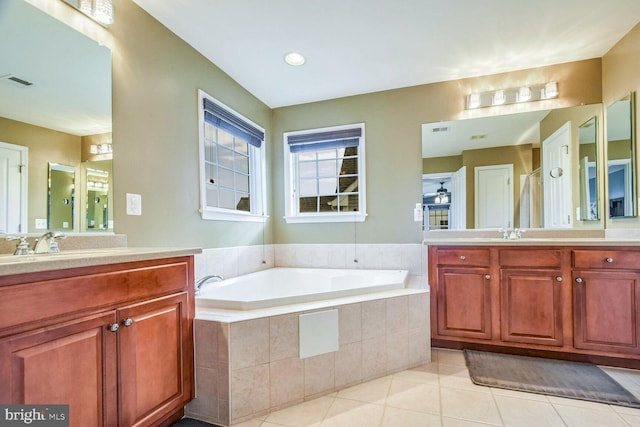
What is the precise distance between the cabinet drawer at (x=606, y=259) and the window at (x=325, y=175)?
5.60 ft

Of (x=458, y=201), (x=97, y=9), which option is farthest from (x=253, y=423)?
(x=458, y=201)

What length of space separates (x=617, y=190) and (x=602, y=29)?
45.6 inches

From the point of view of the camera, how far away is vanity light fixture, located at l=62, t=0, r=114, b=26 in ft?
5.06

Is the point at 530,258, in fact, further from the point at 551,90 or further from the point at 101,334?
the point at 101,334

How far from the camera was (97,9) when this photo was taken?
1.59 meters

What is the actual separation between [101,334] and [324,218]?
2319mm

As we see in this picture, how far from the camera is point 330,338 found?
1807 millimetres

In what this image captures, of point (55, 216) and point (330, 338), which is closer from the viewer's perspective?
point (55, 216)

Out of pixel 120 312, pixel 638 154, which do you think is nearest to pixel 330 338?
pixel 120 312

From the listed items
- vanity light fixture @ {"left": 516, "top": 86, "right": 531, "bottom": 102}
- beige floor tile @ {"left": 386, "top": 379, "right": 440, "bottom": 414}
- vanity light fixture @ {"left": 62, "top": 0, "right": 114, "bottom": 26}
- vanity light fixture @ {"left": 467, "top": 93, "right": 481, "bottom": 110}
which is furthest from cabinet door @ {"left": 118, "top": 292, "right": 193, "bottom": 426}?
vanity light fixture @ {"left": 516, "top": 86, "right": 531, "bottom": 102}

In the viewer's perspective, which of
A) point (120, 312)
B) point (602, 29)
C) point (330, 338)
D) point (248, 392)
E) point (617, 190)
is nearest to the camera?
point (120, 312)

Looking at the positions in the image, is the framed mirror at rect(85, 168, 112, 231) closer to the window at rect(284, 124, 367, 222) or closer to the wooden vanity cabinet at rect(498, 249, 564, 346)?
the window at rect(284, 124, 367, 222)

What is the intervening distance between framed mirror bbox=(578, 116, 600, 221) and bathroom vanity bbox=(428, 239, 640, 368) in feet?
1.89

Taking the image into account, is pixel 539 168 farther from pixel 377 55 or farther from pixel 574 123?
pixel 377 55
